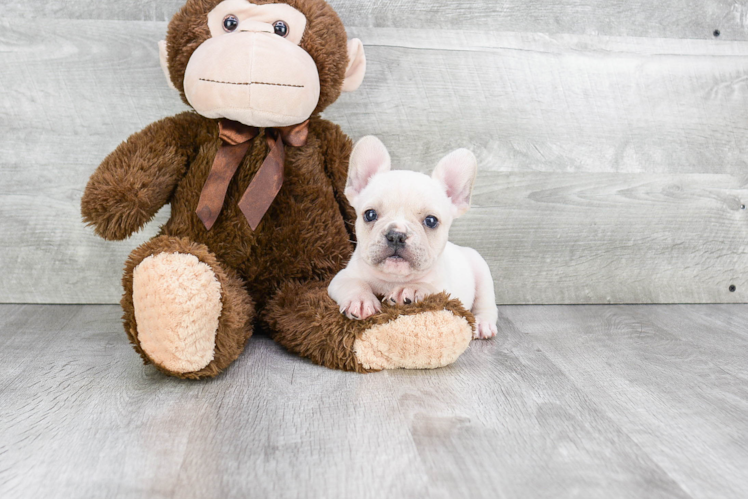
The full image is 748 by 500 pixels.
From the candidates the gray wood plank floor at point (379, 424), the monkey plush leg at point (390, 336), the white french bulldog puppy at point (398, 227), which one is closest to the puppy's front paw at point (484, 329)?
the gray wood plank floor at point (379, 424)

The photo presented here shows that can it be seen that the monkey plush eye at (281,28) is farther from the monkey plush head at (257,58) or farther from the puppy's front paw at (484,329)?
the puppy's front paw at (484,329)

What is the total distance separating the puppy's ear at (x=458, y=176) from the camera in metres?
1.22

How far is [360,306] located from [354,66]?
55 centimetres

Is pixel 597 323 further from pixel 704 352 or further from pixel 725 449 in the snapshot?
pixel 725 449

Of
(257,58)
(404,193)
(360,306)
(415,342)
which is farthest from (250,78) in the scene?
(415,342)

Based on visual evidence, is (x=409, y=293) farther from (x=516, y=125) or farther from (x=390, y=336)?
(x=516, y=125)

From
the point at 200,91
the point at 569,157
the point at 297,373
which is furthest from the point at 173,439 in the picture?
the point at 569,157

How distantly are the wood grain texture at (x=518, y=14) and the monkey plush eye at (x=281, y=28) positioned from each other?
435mm

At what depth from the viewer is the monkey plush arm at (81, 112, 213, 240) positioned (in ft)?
3.97

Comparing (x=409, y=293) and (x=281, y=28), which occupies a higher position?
(x=281, y=28)

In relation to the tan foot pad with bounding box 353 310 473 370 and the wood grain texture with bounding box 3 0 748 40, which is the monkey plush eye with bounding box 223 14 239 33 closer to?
the wood grain texture with bounding box 3 0 748 40

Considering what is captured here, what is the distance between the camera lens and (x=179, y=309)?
1.04m

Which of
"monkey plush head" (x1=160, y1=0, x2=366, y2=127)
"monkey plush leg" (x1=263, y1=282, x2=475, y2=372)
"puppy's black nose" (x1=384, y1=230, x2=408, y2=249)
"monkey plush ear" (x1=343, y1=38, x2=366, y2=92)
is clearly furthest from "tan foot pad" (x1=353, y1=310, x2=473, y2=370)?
"monkey plush ear" (x1=343, y1=38, x2=366, y2=92)

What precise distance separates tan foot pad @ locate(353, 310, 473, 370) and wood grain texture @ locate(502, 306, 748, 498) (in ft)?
0.77
